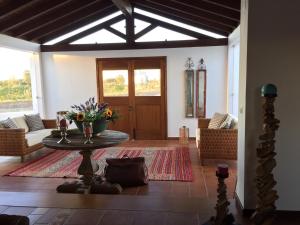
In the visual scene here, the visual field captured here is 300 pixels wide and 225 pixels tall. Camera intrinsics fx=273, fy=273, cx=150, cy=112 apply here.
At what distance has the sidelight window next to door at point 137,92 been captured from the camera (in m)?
6.82

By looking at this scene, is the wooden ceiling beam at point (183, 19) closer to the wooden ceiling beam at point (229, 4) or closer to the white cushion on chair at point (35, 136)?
the wooden ceiling beam at point (229, 4)

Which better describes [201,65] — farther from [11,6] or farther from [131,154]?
[11,6]

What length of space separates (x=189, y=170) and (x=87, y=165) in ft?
5.51

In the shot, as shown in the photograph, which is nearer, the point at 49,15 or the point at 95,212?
the point at 95,212

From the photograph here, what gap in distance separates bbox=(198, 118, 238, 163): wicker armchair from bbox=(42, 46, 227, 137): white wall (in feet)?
7.32

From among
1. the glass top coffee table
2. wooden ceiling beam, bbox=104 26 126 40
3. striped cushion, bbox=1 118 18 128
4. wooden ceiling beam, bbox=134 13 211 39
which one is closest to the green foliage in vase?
the glass top coffee table

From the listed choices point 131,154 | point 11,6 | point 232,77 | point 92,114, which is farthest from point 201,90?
point 11,6

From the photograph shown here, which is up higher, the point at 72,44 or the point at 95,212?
the point at 72,44

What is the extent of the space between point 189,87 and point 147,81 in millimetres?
1061

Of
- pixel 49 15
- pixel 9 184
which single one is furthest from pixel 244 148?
pixel 49 15

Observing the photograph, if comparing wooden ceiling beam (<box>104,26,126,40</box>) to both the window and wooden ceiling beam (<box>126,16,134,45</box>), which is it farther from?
the window

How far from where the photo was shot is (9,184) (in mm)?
3889

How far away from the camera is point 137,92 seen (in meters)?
6.95

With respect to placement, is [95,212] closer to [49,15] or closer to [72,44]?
[49,15]
